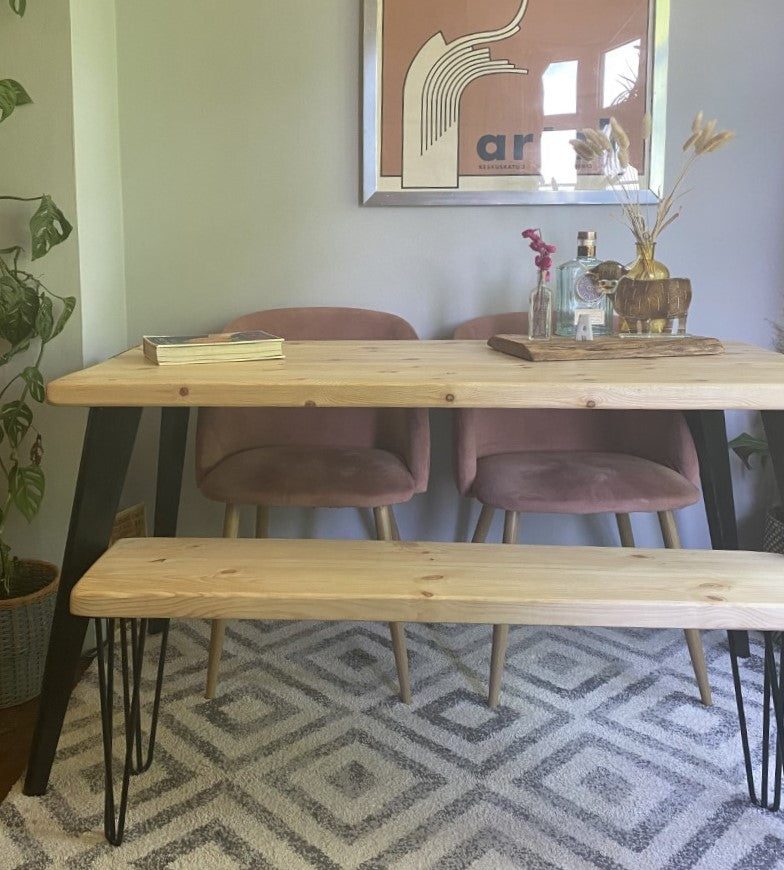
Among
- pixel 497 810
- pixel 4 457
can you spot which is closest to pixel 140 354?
pixel 4 457

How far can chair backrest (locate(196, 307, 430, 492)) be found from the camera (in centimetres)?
220

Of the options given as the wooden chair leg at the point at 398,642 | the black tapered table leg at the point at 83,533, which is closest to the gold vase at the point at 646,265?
the wooden chair leg at the point at 398,642

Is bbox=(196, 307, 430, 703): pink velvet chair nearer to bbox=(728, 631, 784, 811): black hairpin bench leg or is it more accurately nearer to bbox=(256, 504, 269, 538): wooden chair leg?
bbox=(256, 504, 269, 538): wooden chair leg

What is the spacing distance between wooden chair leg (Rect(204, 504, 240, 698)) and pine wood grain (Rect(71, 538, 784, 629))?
41cm

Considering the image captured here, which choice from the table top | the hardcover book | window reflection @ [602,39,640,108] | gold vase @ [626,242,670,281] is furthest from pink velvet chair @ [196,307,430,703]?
window reflection @ [602,39,640,108]

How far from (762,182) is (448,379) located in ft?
4.70

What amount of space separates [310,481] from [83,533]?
54 centimetres

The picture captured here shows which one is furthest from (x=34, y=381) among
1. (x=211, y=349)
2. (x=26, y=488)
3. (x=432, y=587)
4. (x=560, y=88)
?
(x=560, y=88)

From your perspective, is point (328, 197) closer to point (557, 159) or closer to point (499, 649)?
point (557, 159)

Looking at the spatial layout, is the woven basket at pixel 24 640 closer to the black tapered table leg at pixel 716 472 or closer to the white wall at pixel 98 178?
the white wall at pixel 98 178

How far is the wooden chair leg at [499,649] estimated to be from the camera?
1.83 meters

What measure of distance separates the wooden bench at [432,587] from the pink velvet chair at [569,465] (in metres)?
0.32

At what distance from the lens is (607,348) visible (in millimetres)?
1673

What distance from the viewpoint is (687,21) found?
2.24m
